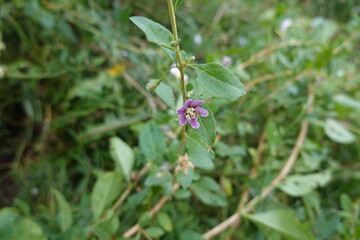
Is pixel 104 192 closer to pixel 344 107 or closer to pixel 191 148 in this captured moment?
pixel 191 148

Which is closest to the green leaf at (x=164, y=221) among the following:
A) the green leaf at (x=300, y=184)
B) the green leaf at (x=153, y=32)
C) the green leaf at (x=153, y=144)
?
the green leaf at (x=153, y=144)

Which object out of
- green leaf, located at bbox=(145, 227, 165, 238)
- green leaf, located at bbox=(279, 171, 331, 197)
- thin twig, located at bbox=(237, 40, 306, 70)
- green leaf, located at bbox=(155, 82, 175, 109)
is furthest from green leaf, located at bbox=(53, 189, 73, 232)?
thin twig, located at bbox=(237, 40, 306, 70)

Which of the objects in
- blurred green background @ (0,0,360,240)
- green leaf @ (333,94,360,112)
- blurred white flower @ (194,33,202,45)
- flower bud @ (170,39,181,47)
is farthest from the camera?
blurred white flower @ (194,33,202,45)

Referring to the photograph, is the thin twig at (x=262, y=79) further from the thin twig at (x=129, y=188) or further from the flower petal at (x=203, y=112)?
the flower petal at (x=203, y=112)

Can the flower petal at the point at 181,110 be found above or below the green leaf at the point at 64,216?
above

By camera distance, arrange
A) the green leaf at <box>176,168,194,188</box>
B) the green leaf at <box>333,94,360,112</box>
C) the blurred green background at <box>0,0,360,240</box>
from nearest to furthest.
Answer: the green leaf at <box>176,168,194,188</box> → the blurred green background at <box>0,0,360,240</box> → the green leaf at <box>333,94,360,112</box>

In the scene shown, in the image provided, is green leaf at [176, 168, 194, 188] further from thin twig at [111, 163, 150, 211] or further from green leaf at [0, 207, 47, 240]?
green leaf at [0, 207, 47, 240]

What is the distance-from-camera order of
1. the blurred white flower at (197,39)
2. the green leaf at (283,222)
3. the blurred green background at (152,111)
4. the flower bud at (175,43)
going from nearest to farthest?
the flower bud at (175,43) < the green leaf at (283,222) < the blurred green background at (152,111) < the blurred white flower at (197,39)
